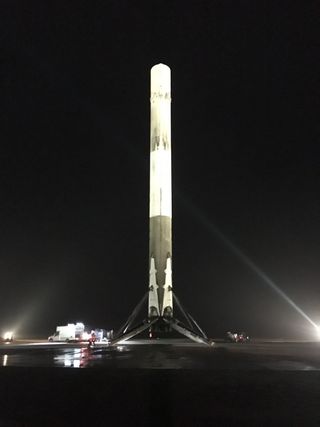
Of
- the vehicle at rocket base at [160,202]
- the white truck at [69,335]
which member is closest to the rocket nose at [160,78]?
the vehicle at rocket base at [160,202]

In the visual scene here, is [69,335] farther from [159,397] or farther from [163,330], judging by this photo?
[159,397]

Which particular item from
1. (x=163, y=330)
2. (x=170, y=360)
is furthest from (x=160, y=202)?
(x=170, y=360)

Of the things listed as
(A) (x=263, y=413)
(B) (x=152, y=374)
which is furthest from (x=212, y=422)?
(B) (x=152, y=374)

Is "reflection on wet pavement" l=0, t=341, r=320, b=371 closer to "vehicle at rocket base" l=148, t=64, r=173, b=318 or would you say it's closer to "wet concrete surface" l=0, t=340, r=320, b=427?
"wet concrete surface" l=0, t=340, r=320, b=427

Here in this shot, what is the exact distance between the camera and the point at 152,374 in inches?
496

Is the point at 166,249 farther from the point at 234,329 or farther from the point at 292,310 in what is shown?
the point at 292,310

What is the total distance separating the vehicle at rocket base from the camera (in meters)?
30.8

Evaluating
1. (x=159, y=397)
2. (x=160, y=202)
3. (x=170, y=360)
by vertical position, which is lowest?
(x=159, y=397)

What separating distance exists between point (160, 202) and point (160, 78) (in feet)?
35.2

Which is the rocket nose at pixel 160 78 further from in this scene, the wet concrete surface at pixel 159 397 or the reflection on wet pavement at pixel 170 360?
the wet concrete surface at pixel 159 397

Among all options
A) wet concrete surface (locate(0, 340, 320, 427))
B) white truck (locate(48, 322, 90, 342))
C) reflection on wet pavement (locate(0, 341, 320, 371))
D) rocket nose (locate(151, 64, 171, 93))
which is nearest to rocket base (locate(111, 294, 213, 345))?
reflection on wet pavement (locate(0, 341, 320, 371))

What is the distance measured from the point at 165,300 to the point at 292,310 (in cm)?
3079

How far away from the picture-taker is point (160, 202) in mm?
32719

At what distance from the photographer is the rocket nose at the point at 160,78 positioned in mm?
35156
